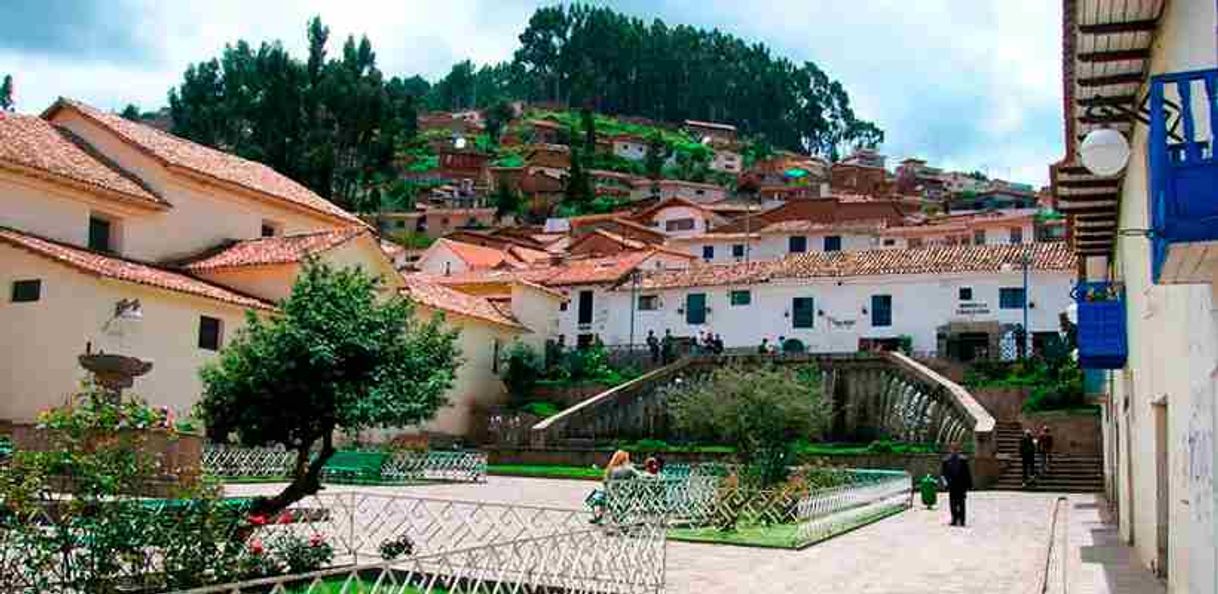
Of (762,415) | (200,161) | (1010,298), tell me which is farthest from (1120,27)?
(1010,298)

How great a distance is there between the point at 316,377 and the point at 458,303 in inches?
1280

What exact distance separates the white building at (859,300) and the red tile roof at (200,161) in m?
15.2

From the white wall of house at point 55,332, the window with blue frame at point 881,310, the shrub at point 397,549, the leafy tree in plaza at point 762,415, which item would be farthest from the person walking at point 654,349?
the shrub at point 397,549

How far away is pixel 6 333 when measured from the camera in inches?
1187

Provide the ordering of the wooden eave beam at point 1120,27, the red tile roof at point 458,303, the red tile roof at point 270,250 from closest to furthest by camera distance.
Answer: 1. the wooden eave beam at point 1120,27
2. the red tile roof at point 270,250
3. the red tile roof at point 458,303

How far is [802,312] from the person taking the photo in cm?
5053

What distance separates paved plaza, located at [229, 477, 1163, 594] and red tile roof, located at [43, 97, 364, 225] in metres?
25.6

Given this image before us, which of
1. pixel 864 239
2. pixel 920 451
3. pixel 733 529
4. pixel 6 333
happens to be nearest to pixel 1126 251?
pixel 733 529

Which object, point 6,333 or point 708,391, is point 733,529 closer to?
point 708,391

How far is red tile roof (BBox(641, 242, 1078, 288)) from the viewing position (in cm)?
4741

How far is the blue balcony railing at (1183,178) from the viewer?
659 centimetres

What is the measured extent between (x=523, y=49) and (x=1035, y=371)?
135898 mm

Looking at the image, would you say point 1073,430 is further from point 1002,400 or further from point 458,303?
point 458,303

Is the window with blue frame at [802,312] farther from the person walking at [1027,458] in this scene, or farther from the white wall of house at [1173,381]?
the white wall of house at [1173,381]
